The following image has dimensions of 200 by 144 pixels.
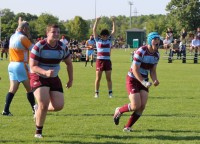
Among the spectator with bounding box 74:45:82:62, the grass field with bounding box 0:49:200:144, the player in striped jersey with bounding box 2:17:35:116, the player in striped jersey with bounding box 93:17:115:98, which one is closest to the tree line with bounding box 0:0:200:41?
the spectator with bounding box 74:45:82:62

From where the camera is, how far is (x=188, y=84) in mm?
19516

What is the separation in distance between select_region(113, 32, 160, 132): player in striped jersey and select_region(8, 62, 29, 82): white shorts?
260 centimetres

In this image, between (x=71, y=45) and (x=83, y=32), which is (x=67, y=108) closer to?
(x=71, y=45)

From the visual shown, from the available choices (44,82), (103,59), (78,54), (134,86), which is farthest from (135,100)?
(78,54)

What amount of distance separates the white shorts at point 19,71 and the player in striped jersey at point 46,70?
2159 mm

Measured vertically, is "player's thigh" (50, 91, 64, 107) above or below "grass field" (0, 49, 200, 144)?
above

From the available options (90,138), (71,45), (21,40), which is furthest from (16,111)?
(71,45)

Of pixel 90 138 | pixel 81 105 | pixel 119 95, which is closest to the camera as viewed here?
pixel 90 138

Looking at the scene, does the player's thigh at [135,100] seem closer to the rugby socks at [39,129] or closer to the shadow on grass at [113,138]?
the shadow on grass at [113,138]

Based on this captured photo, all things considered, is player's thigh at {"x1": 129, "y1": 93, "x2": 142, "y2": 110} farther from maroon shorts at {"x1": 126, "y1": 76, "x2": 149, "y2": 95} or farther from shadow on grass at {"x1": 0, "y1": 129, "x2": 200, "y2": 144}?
shadow on grass at {"x1": 0, "y1": 129, "x2": 200, "y2": 144}

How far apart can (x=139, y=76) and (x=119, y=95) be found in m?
6.58

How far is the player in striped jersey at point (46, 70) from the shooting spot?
8352mm

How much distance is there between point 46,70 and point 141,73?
193cm

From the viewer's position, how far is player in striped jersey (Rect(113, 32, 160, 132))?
896 cm
